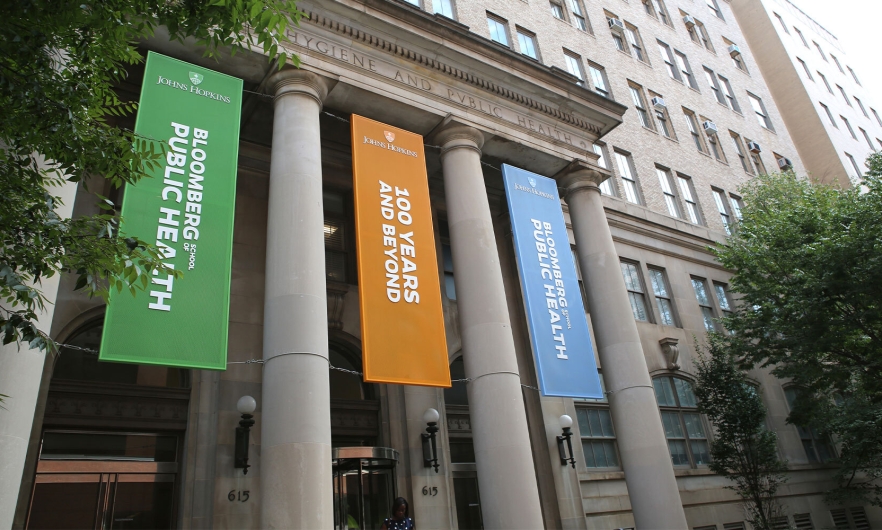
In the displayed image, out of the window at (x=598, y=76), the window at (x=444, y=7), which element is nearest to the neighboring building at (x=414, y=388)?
the window at (x=444, y=7)

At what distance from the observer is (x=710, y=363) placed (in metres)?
20.5

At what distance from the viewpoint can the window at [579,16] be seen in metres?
28.6

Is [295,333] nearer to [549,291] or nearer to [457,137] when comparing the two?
[549,291]

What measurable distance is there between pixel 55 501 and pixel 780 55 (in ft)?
155

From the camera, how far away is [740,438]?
733 inches

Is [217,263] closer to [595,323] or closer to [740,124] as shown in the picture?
[595,323]

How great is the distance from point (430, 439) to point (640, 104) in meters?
20.0

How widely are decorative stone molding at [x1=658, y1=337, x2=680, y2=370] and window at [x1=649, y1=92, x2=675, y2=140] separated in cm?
1134

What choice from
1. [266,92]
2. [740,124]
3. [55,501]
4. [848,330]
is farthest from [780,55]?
[55,501]

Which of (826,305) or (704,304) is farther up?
(704,304)

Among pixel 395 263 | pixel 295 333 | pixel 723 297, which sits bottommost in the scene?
pixel 295 333

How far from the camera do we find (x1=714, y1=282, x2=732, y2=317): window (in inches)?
998

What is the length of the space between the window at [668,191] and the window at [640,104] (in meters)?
2.22

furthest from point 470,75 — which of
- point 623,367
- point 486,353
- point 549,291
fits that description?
point 623,367
